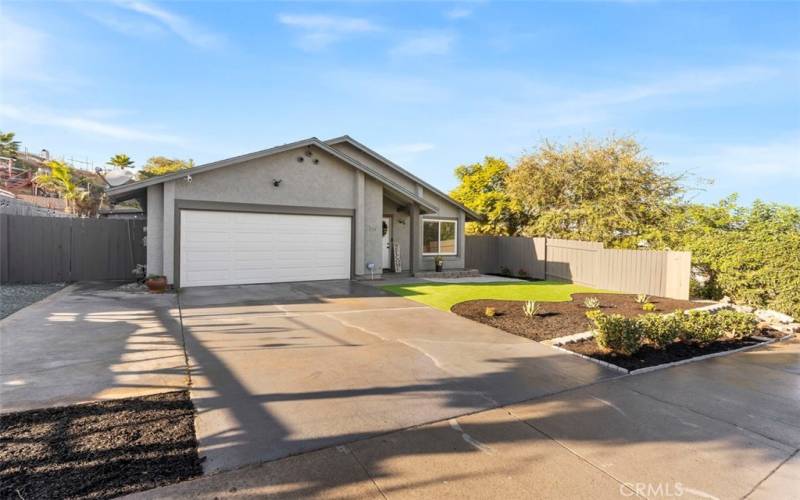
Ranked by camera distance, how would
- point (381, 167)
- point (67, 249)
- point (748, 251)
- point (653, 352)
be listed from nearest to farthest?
point (653, 352) → point (748, 251) → point (67, 249) → point (381, 167)

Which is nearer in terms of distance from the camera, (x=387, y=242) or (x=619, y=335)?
(x=619, y=335)

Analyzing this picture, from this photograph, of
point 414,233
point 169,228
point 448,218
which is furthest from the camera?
point 448,218

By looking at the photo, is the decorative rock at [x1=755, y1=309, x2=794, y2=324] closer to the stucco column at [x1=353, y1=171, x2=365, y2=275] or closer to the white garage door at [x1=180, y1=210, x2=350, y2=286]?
the stucco column at [x1=353, y1=171, x2=365, y2=275]

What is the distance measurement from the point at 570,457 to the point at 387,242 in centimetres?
1418

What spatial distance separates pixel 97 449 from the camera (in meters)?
3.06

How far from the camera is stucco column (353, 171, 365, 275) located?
1416cm

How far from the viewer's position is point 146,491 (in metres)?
2.58

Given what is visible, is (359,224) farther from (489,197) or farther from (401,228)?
(489,197)

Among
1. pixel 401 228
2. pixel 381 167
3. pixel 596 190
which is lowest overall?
pixel 401 228

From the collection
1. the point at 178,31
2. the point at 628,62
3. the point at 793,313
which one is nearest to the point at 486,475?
the point at 793,313

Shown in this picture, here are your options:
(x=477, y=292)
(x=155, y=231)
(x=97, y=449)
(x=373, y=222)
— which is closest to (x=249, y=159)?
(x=155, y=231)

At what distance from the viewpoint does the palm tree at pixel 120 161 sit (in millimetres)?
35875

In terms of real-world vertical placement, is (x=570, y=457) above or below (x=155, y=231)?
below

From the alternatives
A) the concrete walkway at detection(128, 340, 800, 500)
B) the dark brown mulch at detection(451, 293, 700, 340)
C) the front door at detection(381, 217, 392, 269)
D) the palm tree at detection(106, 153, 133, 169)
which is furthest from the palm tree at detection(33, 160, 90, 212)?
the concrete walkway at detection(128, 340, 800, 500)
